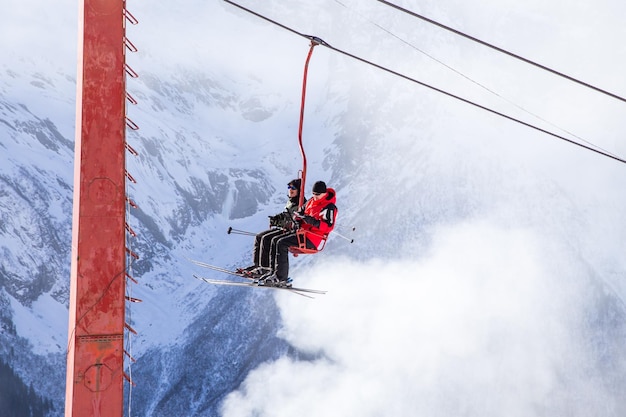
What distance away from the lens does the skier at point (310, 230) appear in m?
11.8

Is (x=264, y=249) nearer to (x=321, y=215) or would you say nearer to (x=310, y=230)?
(x=310, y=230)

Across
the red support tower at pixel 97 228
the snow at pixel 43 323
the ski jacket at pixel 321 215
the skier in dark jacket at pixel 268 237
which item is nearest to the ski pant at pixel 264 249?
the skier in dark jacket at pixel 268 237

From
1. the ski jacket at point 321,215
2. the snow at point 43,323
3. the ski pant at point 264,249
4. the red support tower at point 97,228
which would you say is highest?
the red support tower at point 97,228

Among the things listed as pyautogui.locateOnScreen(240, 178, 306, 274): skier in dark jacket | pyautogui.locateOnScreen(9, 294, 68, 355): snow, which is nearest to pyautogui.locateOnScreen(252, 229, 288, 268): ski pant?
pyautogui.locateOnScreen(240, 178, 306, 274): skier in dark jacket

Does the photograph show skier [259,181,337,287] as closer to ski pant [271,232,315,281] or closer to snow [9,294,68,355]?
ski pant [271,232,315,281]

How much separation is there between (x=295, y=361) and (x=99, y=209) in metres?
73.0

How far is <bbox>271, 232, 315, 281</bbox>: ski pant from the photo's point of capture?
12.0m

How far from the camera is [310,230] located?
11891 millimetres

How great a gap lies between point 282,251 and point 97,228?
235 inches

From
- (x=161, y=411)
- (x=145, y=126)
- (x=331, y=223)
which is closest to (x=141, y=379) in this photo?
(x=161, y=411)

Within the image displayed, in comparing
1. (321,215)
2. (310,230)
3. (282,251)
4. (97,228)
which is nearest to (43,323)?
(282,251)

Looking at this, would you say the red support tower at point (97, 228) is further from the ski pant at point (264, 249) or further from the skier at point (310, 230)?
the ski pant at point (264, 249)

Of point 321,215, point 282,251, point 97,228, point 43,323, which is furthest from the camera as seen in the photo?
point 43,323

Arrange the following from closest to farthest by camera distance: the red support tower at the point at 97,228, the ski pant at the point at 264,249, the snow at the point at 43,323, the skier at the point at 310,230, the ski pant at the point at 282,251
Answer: the red support tower at the point at 97,228
the skier at the point at 310,230
the ski pant at the point at 282,251
the ski pant at the point at 264,249
the snow at the point at 43,323
